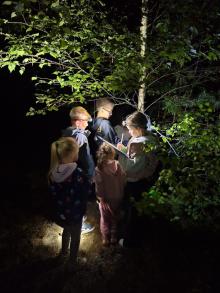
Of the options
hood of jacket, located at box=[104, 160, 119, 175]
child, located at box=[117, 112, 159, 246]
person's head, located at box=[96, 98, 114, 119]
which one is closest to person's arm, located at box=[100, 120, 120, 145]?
person's head, located at box=[96, 98, 114, 119]

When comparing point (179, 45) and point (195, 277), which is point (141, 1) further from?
point (195, 277)

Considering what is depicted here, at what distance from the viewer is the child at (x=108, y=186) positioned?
4.47 meters

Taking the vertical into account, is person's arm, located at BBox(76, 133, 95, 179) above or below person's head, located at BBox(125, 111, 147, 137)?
below

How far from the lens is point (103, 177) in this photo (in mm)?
4535

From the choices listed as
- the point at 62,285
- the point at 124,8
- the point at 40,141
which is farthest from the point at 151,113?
the point at 40,141

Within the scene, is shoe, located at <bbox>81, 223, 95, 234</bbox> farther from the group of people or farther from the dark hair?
the dark hair

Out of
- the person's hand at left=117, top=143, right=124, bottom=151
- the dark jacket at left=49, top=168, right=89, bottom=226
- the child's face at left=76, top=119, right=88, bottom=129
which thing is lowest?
the dark jacket at left=49, top=168, right=89, bottom=226

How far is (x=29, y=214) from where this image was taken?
20.0 ft

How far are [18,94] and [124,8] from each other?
391 inches

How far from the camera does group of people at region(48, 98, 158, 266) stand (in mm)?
4133

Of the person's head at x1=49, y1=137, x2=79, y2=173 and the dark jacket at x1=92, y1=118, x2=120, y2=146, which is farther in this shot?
the dark jacket at x1=92, y1=118, x2=120, y2=146

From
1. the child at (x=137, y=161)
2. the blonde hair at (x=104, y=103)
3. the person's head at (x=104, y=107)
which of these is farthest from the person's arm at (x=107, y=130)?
the child at (x=137, y=161)

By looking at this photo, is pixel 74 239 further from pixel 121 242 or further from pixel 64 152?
pixel 64 152

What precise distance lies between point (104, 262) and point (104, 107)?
263 centimetres
